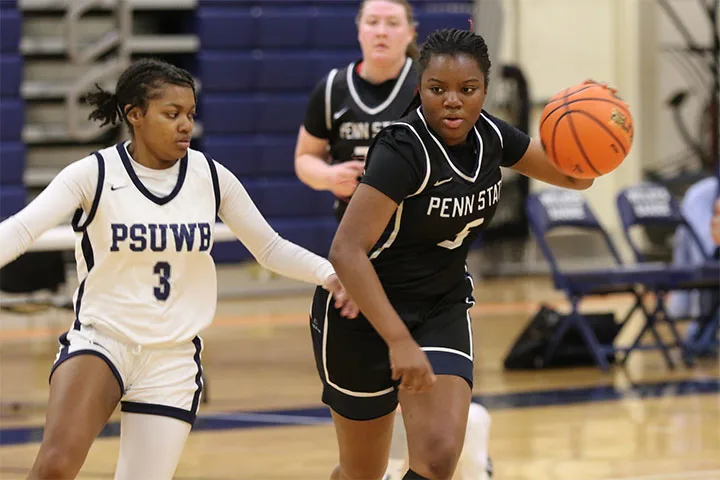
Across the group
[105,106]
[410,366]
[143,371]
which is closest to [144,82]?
[105,106]

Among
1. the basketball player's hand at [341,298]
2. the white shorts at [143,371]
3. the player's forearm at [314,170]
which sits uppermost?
the player's forearm at [314,170]

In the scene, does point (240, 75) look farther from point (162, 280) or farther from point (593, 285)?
point (162, 280)

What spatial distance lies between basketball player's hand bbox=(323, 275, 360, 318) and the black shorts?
0.08 metres

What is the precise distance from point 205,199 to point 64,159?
322 inches

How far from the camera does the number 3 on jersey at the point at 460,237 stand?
335cm

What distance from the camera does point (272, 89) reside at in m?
11.5

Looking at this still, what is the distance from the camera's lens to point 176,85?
3453 millimetres

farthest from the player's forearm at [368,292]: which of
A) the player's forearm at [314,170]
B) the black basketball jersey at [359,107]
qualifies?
the black basketball jersey at [359,107]

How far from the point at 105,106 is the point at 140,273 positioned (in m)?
0.59

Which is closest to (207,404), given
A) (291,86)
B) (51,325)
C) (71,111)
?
(51,325)

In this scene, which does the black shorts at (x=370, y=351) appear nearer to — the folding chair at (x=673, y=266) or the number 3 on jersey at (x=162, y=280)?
the number 3 on jersey at (x=162, y=280)

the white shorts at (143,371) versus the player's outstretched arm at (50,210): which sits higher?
the player's outstretched arm at (50,210)

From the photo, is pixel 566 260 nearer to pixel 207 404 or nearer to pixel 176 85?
pixel 207 404

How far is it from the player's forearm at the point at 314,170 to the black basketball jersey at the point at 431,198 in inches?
47.1
